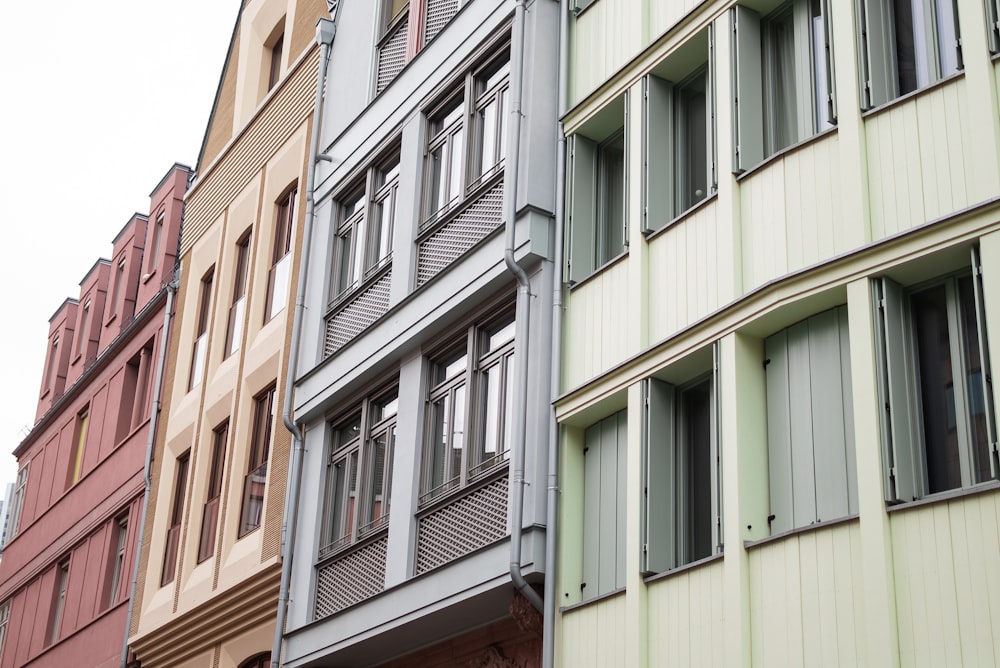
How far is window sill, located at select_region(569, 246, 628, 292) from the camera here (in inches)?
582

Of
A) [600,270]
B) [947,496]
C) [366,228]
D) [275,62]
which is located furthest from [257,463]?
[947,496]

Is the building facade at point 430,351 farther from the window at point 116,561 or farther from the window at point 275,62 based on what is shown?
the window at point 116,561

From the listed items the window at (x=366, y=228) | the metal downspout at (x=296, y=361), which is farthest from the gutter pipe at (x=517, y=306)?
the metal downspout at (x=296, y=361)

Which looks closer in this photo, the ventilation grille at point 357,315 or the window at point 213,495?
the ventilation grille at point 357,315

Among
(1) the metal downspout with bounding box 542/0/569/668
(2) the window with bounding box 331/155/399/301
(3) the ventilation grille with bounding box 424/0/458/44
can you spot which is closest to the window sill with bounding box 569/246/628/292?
(1) the metal downspout with bounding box 542/0/569/668

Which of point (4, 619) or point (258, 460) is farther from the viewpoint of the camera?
point (4, 619)

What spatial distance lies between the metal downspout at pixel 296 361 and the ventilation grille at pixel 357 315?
80 cm

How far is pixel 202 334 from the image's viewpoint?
1052 inches

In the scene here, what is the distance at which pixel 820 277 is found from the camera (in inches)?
468

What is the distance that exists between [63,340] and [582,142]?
82.7 ft

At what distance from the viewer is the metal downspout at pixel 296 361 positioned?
19531 millimetres

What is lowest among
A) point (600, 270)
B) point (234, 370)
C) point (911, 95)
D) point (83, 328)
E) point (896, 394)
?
point (896, 394)

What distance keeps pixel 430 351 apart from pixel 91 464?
1590 cm

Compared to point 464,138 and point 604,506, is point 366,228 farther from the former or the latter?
point 604,506
